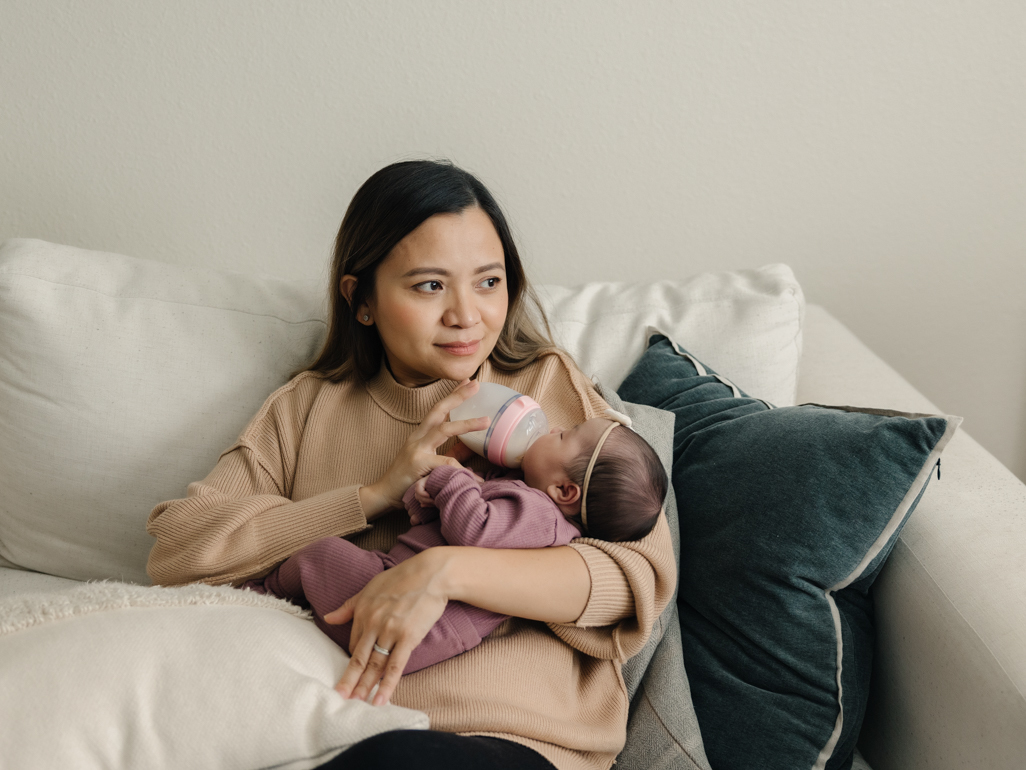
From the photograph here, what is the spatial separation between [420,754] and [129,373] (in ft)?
3.14

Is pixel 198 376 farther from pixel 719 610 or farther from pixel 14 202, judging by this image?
pixel 719 610

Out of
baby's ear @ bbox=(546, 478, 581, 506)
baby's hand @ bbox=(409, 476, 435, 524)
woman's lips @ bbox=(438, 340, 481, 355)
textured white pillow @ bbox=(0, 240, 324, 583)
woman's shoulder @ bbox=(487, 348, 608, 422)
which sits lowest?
textured white pillow @ bbox=(0, 240, 324, 583)

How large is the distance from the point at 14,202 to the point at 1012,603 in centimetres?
215

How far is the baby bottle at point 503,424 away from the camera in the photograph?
1.21 metres

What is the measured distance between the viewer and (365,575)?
1101mm

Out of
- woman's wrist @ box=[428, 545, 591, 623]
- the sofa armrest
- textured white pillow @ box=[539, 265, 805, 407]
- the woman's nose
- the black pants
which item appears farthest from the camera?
textured white pillow @ box=[539, 265, 805, 407]

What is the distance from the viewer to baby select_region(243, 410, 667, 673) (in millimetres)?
1086

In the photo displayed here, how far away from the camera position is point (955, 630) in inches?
39.6

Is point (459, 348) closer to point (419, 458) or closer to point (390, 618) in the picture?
point (419, 458)

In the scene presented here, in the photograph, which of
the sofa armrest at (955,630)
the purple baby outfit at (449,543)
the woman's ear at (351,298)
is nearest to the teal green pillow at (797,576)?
the sofa armrest at (955,630)

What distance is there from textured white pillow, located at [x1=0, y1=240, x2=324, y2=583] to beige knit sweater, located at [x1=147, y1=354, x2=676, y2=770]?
151 millimetres

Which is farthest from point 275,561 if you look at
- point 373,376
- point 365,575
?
point 373,376

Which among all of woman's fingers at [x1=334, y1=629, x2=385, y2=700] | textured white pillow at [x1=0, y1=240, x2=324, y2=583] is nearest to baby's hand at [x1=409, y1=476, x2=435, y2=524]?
woman's fingers at [x1=334, y1=629, x2=385, y2=700]

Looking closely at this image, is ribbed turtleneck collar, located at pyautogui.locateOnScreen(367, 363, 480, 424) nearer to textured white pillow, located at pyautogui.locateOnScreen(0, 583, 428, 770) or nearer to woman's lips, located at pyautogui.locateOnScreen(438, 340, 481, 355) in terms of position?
woman's lips, located at pyautogui.locateOnScreen(438, 340, 481, 355)
